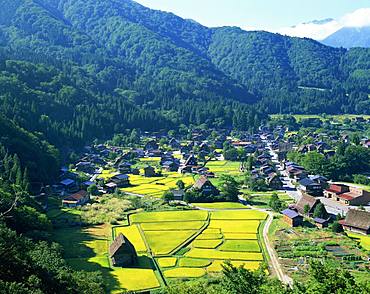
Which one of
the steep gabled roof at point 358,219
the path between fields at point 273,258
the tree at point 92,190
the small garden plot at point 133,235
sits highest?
the steep gabled roof at point 358,219

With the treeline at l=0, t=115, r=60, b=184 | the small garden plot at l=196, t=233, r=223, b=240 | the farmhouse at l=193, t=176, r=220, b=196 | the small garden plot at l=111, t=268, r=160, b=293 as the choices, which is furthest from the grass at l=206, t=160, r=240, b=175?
the small garden plot at l=111, t=268, r=160, b=293

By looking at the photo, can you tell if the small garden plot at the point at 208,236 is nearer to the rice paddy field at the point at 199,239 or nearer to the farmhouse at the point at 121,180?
the rice paddy field at the point at 199,239

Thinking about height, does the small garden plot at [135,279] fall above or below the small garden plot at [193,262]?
below

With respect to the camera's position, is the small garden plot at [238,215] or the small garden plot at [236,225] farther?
the small garden plot at [238,215]

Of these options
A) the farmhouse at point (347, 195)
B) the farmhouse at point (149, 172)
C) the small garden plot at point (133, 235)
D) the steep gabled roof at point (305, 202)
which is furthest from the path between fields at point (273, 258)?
the farmhouse at point (149, 172)

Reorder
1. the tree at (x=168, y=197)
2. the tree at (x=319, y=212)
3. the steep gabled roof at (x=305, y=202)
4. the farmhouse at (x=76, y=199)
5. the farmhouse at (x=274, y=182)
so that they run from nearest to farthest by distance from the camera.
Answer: the tree at (x=319, y=212), the steep gabled roof at (x=305, y=202), the farmhouse at (x=76, y=199), the tree at (x=168, y=197), the farmhouse at (x=274, y=182)

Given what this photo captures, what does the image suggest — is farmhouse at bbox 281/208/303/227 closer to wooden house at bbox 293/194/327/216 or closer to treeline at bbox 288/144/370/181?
wooden house at bbox 293/194/327/216
